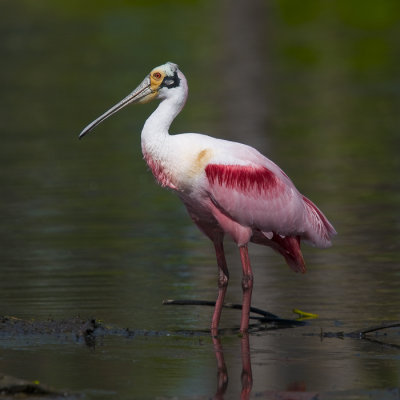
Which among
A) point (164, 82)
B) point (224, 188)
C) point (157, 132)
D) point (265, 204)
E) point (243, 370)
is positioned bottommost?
point (243, 370)

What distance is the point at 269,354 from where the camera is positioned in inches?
340

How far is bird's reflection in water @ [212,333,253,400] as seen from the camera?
764 centimetres

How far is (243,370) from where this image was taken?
8.19 m

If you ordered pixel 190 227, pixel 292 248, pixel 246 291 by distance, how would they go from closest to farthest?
pixel 246 291
pixel 292 248
pixel 190 227

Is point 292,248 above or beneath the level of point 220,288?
above

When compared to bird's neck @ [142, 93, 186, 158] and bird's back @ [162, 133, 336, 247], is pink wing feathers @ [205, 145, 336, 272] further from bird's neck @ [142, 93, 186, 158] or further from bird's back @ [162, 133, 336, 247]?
bird's neck @ [142, 93, 186, 158]

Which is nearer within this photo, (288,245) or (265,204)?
(265,204)

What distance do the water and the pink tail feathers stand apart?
46 centimetres

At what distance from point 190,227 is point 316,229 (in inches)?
168

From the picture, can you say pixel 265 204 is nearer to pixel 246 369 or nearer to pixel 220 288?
pixel 220 288

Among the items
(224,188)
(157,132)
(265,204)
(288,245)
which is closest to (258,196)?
(265,204)

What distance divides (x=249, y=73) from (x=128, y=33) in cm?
1542

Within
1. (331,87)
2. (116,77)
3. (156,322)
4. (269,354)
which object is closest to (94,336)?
(156,322)

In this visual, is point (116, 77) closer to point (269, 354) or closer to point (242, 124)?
point (242, 124)
